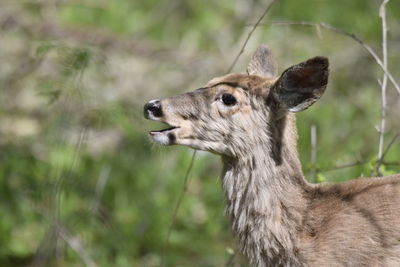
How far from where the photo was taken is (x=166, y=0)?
1012cm

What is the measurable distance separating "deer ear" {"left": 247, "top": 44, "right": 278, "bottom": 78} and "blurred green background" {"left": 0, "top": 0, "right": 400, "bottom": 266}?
656mm

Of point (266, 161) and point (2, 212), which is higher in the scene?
point (266, 161)

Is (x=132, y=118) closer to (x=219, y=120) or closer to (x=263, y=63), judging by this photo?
(x=263, y=63)

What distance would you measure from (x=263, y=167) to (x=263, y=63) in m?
0.74

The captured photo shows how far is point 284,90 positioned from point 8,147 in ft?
12.7

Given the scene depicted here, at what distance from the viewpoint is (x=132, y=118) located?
276 inches

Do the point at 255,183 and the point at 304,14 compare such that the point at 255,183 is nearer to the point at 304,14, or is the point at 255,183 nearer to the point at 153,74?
the point at 153,74

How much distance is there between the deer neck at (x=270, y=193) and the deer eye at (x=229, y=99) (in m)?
0.21

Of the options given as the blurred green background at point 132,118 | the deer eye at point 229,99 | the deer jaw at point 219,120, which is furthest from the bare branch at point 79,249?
the deer eye at point 229,99

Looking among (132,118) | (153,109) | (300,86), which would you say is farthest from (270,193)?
(132,118)

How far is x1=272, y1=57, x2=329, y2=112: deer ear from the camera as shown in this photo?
4320 millimetres

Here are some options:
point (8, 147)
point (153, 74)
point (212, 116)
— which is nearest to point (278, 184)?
point (212, 116)

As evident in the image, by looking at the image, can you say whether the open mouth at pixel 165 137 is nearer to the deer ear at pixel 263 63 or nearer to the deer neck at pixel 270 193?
the deer neck at pixel 270 193

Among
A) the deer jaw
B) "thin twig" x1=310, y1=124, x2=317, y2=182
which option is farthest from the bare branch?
the deer jaw
